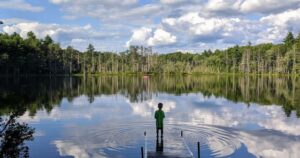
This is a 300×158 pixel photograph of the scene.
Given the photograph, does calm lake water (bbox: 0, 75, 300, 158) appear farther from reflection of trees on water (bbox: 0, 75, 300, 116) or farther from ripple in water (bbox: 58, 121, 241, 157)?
reflection of trees on water (bbox: 0, 75, 300, 116)

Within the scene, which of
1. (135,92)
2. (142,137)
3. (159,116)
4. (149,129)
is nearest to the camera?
(159,116)

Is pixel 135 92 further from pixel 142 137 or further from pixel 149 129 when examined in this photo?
pixel 142 137

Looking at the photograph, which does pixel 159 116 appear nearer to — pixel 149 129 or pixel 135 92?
pixel 149 129

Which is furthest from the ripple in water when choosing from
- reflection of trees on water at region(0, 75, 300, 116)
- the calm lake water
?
reflection of trees on water at region(0, 75, 300, 116)

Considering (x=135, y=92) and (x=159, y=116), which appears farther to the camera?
(x=135, y=92)

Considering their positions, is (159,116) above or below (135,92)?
above

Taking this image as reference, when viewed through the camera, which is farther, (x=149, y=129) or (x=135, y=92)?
(x=135, y=92)

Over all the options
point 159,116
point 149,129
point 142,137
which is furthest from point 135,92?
point 159,116

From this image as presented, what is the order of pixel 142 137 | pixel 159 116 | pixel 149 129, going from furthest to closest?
pixel 149 129 → pixel 142 137 → pixel 159 116

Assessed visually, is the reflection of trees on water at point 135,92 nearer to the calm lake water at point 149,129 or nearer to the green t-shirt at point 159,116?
the calm lake water at point 149,129

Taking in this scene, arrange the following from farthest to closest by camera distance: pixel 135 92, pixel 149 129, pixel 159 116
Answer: pixel 135 92
pixel 149 129
pixel 159 116

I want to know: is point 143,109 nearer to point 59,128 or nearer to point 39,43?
point 59,128

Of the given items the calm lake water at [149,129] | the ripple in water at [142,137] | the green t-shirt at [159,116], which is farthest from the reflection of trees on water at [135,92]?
the green t-shirt at [159,116]

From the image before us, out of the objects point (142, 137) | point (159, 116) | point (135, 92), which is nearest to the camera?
point (159, 116)
